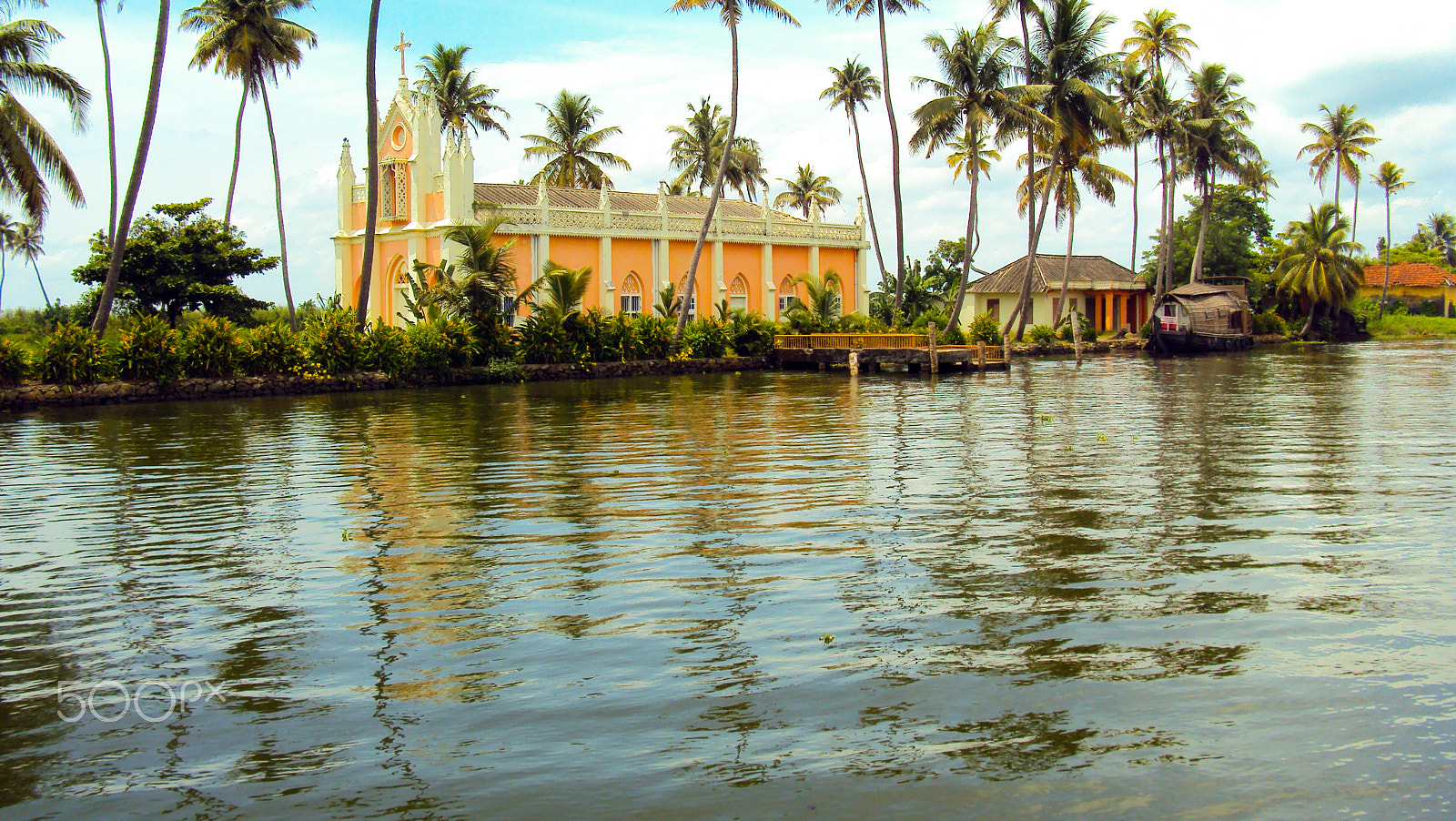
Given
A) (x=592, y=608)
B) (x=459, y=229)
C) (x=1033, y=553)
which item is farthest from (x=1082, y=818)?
(x=459, y=229)

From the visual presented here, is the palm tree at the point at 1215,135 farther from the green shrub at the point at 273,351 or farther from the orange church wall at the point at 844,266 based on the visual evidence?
the green shrub at the point at 273,351

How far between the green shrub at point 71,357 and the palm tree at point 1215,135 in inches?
1833

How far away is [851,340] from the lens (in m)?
36.3

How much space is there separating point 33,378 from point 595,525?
20.6m

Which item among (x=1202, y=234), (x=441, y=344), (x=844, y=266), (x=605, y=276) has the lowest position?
(x=441, y=344)

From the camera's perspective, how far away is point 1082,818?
152 inches

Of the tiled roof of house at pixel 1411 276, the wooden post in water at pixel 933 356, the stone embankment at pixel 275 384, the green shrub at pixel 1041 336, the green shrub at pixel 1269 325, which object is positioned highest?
the tiled roof of house at pixel 1411 276

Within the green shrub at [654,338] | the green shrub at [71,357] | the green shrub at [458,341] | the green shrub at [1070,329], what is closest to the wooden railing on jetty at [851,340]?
the green shrub at [654,338]

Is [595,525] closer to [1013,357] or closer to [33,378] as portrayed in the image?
[33,378]

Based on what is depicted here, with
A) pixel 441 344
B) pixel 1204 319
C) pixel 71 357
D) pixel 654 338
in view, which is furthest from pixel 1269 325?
pixel 71 357

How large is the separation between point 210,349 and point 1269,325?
173 ft

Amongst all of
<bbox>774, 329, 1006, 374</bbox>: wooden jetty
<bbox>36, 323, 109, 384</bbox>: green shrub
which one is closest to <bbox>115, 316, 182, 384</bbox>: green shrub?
<bbox>36, 323, 109, 384</bbox>: green shrub

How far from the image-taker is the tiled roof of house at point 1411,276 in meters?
69.6

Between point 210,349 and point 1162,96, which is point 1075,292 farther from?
point 210,349
